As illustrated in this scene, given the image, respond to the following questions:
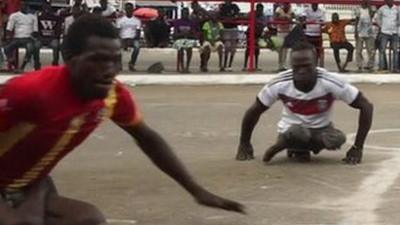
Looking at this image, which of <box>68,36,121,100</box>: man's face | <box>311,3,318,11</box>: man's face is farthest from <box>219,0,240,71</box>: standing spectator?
<box>68,36,121,100</box>: man's face

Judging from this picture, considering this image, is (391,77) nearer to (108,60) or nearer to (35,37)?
(35,37)

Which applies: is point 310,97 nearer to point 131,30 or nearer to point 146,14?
point 131,30

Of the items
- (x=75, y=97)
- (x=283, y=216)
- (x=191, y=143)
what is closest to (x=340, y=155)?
(x=191, y=143)

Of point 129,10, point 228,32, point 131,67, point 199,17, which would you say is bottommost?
point 131,67

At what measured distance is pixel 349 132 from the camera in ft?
34.9

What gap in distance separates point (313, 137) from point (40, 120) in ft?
15.6

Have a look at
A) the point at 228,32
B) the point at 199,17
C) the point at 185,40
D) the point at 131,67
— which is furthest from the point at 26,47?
the point at 228,32

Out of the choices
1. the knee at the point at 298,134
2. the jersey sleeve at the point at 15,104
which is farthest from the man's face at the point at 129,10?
the jersey sleeve at the point at 15,104

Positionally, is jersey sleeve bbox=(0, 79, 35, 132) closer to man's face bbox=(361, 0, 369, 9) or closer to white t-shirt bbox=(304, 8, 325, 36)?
white t-shirt bbox=(304, 8, 325, 36)

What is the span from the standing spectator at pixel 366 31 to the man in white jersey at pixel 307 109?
1255 cm

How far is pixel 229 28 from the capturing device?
21281 millimetres

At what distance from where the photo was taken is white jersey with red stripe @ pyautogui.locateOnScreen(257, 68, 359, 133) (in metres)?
8.09

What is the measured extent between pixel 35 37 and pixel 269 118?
882cm

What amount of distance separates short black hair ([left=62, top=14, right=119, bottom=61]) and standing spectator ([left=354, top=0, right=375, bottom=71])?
17.3 m
